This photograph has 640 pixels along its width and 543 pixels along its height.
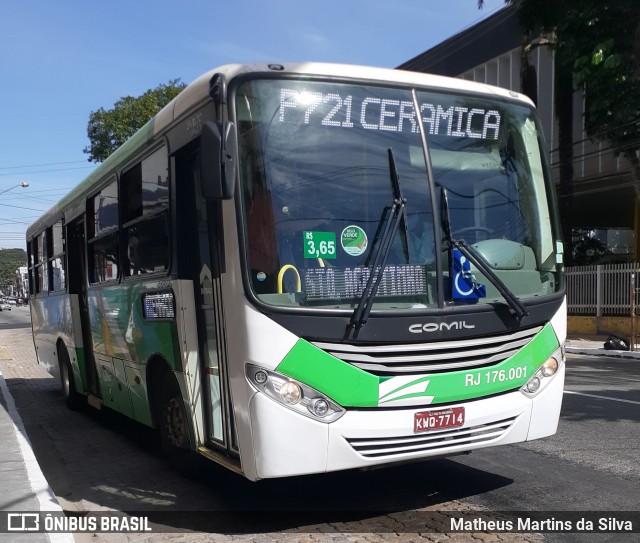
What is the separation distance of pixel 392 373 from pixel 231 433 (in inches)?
46.6

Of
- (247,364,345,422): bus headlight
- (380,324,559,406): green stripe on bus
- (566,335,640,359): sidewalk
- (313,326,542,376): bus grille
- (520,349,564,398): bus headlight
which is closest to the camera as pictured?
(247,364,345,422): bus headlight

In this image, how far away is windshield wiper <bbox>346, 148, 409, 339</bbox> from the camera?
15.0 feet

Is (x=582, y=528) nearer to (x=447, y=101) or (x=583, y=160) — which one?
(x=447, y=101)

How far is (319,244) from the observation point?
186 inches

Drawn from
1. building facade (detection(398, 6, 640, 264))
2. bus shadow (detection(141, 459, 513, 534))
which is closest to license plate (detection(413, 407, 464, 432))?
bus shadow (detection(141, 459, 513, 534))

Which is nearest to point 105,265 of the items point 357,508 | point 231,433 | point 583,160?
point 231,433

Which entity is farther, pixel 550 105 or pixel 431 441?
pixel 550 105

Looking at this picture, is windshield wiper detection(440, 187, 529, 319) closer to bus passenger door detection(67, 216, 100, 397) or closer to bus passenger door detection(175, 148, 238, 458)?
bus passenger door detection(175, 148, 238, 458)

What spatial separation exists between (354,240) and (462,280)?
801mm

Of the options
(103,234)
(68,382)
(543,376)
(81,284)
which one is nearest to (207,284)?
(543,376)

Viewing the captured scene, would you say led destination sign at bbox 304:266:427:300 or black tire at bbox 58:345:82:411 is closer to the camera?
led destination sign at bbox 304:266:427:300

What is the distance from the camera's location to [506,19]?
2811cm

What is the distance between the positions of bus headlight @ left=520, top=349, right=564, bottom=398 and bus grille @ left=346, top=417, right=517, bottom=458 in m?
0.24

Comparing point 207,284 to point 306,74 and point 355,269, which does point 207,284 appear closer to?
point 355,269
